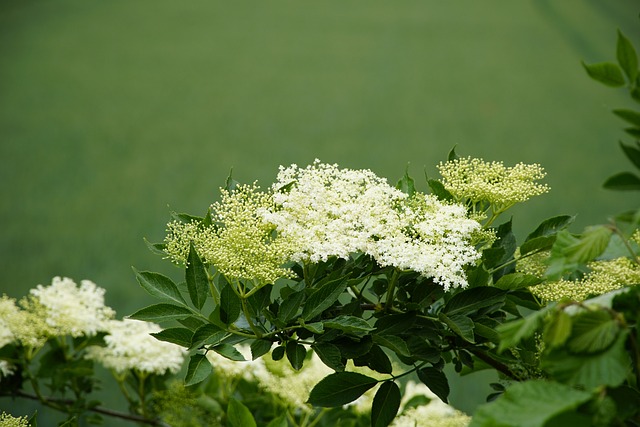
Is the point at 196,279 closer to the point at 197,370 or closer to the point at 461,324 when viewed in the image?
the point at 197,370

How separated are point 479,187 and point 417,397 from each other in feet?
1.52

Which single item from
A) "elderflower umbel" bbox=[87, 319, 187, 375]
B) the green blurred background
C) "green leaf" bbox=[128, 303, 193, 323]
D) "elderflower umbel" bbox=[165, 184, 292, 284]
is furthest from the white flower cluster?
the green blurred background

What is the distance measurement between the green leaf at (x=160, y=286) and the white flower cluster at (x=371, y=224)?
0.12m

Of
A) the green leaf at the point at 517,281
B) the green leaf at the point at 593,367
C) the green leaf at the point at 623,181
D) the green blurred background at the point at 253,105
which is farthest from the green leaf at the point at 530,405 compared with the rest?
the green blurred background at the point at 253,105

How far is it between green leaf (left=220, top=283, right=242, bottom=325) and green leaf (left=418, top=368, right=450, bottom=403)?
8.2 inches

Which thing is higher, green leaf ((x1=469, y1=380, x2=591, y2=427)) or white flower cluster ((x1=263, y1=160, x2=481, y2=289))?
white flower cluster ((x1=263, y1=160, x2=481, y2=289))

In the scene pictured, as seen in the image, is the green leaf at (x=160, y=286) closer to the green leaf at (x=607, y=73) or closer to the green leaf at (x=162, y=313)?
the green leaf at (x=162, y=313)

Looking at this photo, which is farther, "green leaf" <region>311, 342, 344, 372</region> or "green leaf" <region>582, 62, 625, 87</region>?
"green leaf" <region>311, 342, 344, 372</region>

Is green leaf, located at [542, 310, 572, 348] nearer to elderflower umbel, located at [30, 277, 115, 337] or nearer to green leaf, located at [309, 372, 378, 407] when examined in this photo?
green leaf, located at [309, 372, 378, 407]

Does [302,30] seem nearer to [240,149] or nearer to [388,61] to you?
[388,61]

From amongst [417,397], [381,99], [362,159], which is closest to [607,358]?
[417,397]

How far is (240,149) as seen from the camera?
7.77 ft

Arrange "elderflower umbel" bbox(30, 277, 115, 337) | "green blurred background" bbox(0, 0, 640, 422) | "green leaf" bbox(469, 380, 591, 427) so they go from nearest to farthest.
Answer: "green leaf" bbox(469, 380, 591, 427), "elderflower umbel" bbox(30, 277, 115, 337), "green blurred background" bbox(0, 0, 640, 422)

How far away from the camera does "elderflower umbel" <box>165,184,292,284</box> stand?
57cm
